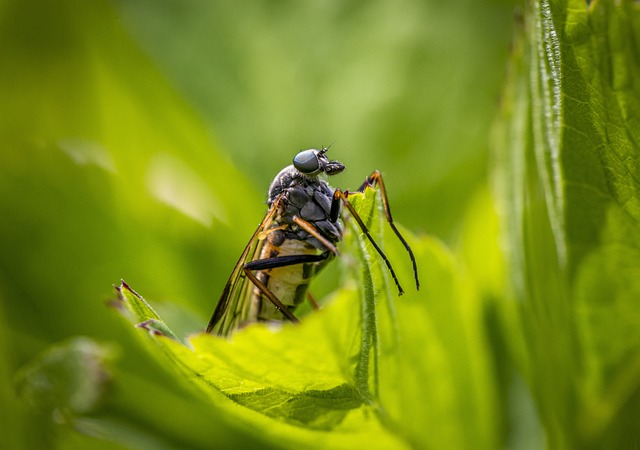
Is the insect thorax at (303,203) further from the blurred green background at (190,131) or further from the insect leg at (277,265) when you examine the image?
the blurred green background at (190,131)

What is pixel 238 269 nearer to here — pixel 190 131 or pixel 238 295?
pixel 238 295

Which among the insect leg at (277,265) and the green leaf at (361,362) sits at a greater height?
Result: the insect leg at (277,265)

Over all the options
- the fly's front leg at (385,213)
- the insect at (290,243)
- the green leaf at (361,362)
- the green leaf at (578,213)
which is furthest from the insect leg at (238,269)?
the green leaf at (578,213)

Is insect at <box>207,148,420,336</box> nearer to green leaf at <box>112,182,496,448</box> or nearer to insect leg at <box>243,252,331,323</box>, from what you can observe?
insect leg at <box>243,252,331,323</box>

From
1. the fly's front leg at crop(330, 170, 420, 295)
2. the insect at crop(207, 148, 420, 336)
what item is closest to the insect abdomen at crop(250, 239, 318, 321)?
the insect at crop(207, 148, 420, 336)

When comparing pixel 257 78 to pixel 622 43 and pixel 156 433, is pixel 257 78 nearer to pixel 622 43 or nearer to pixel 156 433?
pixel 156 433

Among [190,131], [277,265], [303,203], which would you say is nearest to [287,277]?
[277,265]

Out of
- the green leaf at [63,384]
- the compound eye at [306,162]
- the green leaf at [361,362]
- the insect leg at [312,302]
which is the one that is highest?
the compound eye at [306,162]
